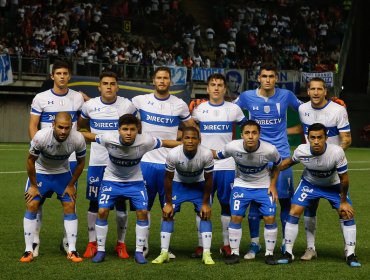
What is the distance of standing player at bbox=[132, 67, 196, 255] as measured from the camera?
10703 millimetres

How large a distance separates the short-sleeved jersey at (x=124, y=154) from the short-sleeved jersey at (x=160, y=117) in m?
0.51

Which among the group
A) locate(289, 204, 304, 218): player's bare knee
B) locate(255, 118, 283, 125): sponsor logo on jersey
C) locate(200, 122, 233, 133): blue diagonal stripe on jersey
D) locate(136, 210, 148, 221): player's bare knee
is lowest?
locate(136, 210, 148, 221): player's bare knee

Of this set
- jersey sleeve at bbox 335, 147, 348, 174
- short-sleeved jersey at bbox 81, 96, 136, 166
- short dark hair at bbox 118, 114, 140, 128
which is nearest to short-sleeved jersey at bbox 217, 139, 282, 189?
jersey sleeve at bbox 335, 147, 348, 174

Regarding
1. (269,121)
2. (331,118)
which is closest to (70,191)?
(269,121)

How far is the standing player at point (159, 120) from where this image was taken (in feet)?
35.1

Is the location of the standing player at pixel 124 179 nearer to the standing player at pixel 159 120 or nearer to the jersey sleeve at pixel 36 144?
the standing player at pixel 159 120

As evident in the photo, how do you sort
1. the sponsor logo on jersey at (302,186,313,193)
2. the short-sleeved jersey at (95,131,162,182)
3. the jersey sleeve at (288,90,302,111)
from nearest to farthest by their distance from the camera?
the short-sleeved jersey at (95,131,162,182), the sponsor logo on jersey at (302,186,313,193), the jersey sleeve at (288,90,302,111)

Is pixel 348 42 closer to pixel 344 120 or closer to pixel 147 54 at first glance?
pixel 147 54

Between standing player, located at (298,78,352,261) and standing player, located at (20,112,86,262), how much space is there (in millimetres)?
2845

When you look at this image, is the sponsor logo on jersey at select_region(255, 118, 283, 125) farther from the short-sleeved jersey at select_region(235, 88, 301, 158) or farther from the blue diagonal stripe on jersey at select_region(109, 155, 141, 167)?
the blue diagonal stripe on jersey at select_region(109, 155, 141, 167)

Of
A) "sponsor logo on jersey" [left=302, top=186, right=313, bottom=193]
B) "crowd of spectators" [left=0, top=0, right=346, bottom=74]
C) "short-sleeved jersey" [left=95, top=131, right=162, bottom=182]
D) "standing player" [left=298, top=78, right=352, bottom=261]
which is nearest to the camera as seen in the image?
"short-sleeved jersey" [left=95, top=131, right=162, bottom=182]

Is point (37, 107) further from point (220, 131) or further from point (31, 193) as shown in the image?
point (220, 131)

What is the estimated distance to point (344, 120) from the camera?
34.6 ft

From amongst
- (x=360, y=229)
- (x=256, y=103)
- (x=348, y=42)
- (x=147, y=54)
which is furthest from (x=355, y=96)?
(x=256, y=103)
